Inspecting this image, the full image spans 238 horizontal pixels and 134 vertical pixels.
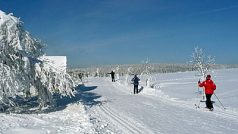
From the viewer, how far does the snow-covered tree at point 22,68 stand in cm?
1616

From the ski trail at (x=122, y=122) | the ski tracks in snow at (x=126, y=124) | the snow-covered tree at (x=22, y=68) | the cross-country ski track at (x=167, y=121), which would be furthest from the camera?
the snow-covered tree at (x=22, y=68)

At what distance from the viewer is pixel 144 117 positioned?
631 inches

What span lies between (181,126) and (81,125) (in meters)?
3.52

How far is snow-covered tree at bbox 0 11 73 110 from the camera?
636 inches

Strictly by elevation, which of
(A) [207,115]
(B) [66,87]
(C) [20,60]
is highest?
(C) [20,60]

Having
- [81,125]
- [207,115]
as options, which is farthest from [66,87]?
[207,115]

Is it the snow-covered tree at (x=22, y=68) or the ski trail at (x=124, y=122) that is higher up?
the snow-covered tree at (x=22, y=68)

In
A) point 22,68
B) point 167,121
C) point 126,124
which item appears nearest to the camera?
point 126,124

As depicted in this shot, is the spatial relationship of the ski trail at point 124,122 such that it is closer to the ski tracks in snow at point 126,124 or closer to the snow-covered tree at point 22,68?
the ski tracks in snow at point 126,124

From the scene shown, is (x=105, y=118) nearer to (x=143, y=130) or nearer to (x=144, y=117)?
(x=144, y=117)

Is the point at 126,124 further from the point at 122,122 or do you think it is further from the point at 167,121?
the point at 167,121

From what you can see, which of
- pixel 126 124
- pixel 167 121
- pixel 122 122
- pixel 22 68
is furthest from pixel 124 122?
pixel 22 68

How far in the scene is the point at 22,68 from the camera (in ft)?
56.8

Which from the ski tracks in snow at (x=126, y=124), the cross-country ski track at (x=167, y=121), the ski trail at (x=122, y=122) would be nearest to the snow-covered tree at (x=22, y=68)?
the ski trail at (x=122, y=122)
